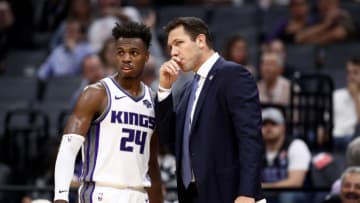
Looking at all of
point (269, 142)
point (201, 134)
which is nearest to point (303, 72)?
point (269, 142)

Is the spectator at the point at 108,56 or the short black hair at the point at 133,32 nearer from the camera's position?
the short black hair at the point at 133,32

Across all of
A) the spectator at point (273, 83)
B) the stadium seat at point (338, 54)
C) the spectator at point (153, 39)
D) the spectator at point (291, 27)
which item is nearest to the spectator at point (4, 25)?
the spectator at point (153, 39)

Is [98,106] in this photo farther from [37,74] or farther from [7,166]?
[37,74]

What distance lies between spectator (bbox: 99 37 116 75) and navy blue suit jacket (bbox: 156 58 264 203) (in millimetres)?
4523

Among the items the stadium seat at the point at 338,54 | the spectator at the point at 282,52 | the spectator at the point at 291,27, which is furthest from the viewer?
the spectator at the point at 291,27

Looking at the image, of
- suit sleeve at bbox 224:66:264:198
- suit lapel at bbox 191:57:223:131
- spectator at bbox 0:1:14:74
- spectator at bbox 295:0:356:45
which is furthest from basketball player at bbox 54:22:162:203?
spectator at bbox 0:1:14:74

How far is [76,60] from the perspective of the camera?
12.1m

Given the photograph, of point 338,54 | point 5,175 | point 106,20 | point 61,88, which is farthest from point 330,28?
point 5,175

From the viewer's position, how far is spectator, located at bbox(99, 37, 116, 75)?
10.8 m

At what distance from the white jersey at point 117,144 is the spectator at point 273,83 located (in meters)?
4.66

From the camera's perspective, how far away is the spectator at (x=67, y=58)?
12.1m

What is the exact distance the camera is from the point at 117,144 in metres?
6.21

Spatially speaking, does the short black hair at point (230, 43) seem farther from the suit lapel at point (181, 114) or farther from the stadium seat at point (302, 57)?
the suit lapel at point (181, 114)

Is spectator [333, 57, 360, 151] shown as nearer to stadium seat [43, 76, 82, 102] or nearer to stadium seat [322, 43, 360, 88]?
stadium seat [322, 43, 360, 88]
